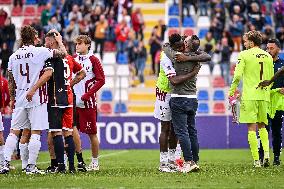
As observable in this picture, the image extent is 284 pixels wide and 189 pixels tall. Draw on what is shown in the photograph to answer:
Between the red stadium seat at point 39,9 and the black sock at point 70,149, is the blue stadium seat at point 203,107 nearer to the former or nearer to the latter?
the red stadium seat at point 39,9

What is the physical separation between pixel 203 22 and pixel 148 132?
1008 centimetres

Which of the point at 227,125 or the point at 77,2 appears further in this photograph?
the point at 77,2

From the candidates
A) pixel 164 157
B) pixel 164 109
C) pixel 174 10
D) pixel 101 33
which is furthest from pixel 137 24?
pixel 164 157

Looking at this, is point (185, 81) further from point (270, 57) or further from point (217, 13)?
point (217, 13)

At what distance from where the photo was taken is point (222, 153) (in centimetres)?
2480

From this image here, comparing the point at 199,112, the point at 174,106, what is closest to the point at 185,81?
the point at 174,106

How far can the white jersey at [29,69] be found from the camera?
15.6 meters

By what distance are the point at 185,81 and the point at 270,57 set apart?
2333 millimetres

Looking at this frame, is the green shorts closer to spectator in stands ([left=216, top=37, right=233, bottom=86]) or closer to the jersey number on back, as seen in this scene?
the jersey number on back

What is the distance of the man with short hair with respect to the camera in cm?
1716

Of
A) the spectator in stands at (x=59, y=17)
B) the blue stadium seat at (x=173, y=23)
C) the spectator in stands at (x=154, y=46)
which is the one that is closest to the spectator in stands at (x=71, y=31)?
the spectator in stands at (x=59, y=17)

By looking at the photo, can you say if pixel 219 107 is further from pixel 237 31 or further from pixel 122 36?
pixel 122 36

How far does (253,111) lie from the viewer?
17.2 m

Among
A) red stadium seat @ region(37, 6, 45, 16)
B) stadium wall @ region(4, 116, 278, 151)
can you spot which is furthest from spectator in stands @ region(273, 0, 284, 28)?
red stadium seat @ region(37, 6, 45, 16)
